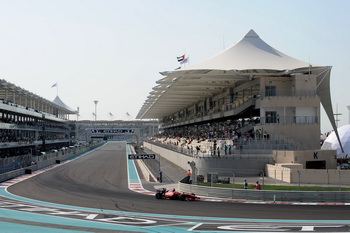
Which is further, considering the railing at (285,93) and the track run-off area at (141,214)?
the railing at (285,93)

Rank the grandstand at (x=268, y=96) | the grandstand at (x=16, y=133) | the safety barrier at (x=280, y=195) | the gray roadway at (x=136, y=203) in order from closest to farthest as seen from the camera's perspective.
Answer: the gray roadway at (x=136, y=203) < the safety barrier at (x=280, y=195) < the grandstand at (x=268, y=96) < the grandstand at (x=16, y=133)

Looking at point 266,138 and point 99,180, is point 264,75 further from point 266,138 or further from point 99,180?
point 99,180

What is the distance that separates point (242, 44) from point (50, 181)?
26.5 metres

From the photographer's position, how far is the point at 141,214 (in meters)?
20.7

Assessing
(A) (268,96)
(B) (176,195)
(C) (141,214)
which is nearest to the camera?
(C) (141,214)

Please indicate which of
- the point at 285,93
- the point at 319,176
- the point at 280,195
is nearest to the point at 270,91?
the point at 285,93

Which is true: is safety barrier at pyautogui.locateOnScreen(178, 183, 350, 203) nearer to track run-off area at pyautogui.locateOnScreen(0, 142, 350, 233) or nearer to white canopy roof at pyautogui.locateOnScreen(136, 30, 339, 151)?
track run-off area at pyautogui.locateOnScreen(0, 142, 350, 233)

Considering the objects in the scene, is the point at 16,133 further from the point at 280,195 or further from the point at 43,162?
the point at 280,195

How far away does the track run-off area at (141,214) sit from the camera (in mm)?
17547

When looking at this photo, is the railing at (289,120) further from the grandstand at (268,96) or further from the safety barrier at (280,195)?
the safety barrier at (280,195)

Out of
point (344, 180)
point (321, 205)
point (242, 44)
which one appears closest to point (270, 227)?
point (321, 205)

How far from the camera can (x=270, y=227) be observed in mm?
17516

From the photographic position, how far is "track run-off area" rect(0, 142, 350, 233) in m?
17.5

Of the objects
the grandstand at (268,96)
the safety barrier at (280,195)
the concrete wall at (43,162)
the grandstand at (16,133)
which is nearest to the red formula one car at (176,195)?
the safety barrier at (280,195)
